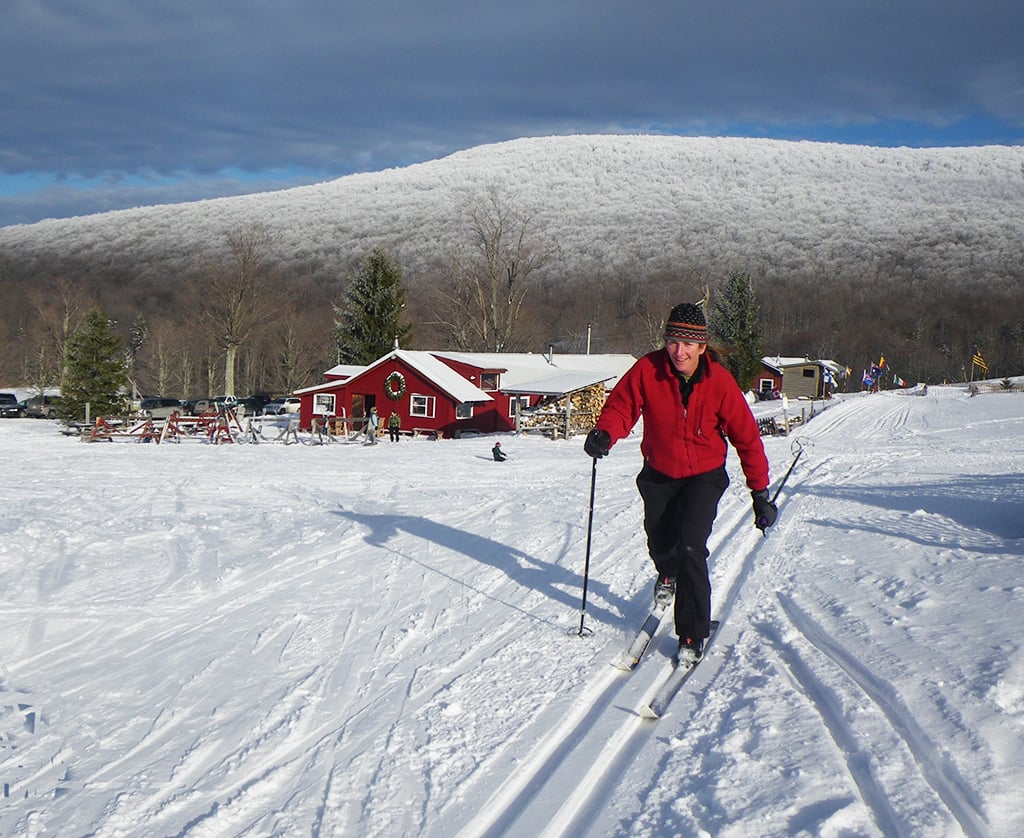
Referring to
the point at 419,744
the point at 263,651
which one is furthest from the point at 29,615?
the point at 419,744

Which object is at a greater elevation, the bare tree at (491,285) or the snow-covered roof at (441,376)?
the bare tree at (491,285)

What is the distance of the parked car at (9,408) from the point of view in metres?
45.8

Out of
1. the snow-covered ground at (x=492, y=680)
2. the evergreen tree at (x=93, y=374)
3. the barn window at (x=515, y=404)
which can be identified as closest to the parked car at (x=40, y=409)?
the evergreen tree at (x=93, y=374)

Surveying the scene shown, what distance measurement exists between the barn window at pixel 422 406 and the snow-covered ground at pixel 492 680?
26.8 m

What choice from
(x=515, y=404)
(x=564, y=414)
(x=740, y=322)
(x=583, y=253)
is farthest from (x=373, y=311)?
(x=583, y=253)

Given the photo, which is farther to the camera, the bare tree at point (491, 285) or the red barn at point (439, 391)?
the bare tree at point (491, 285)

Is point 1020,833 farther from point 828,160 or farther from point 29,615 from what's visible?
point 828,160

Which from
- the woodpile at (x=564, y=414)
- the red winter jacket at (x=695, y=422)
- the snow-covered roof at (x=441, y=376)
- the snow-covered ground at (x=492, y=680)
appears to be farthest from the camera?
the snow-covered roof at (x=441, y=376)

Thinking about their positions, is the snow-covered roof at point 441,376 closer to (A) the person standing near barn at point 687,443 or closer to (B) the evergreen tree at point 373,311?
(B) the evergreen tree at point 373,311

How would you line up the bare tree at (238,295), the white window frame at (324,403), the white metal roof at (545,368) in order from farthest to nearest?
the bare tree at (238,295), the white window frame at (324,403), the white metal roof at (545,368)

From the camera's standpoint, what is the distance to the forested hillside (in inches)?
2778

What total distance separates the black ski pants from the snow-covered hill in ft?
318

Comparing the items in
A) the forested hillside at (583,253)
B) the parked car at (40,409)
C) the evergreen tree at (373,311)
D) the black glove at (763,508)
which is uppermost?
the forested hillside at (583,253)

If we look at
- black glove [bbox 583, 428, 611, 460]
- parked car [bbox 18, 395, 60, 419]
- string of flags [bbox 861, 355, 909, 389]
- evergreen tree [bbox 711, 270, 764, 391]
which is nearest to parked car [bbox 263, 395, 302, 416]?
parked car [bbox 18, 395, 60, 419]
